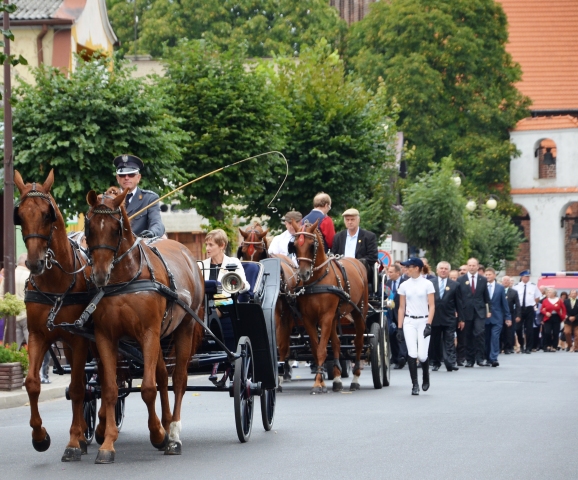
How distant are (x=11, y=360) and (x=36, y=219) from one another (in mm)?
8353

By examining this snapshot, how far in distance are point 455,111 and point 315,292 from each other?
162 ft

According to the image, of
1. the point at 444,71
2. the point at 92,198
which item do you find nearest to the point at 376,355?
the point at 92,198

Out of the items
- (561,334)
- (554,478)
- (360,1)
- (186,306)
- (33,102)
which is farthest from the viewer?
(360,1)

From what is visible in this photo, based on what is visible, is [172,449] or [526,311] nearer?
[172,449]

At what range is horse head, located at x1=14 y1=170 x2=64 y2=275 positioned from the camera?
32.0 ft

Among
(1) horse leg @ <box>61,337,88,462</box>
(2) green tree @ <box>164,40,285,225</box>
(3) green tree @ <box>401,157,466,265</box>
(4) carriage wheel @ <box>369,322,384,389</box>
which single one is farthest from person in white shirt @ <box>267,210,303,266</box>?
(3) green tree @ <box>401,157,466,265</box>

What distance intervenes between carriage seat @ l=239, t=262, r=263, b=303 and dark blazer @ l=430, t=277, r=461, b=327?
1279cm

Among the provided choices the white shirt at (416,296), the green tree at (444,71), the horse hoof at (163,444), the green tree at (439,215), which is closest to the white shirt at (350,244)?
the white shirt at (416,296)

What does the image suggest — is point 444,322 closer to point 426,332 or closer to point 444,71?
point 426,332

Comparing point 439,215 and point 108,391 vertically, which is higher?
point 439,215

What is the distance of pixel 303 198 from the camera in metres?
37.5

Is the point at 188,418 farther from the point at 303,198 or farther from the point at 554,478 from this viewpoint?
the point at 303,198

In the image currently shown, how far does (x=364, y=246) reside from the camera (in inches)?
741

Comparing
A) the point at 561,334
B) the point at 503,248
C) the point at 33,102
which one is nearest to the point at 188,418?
the point at 33,102
